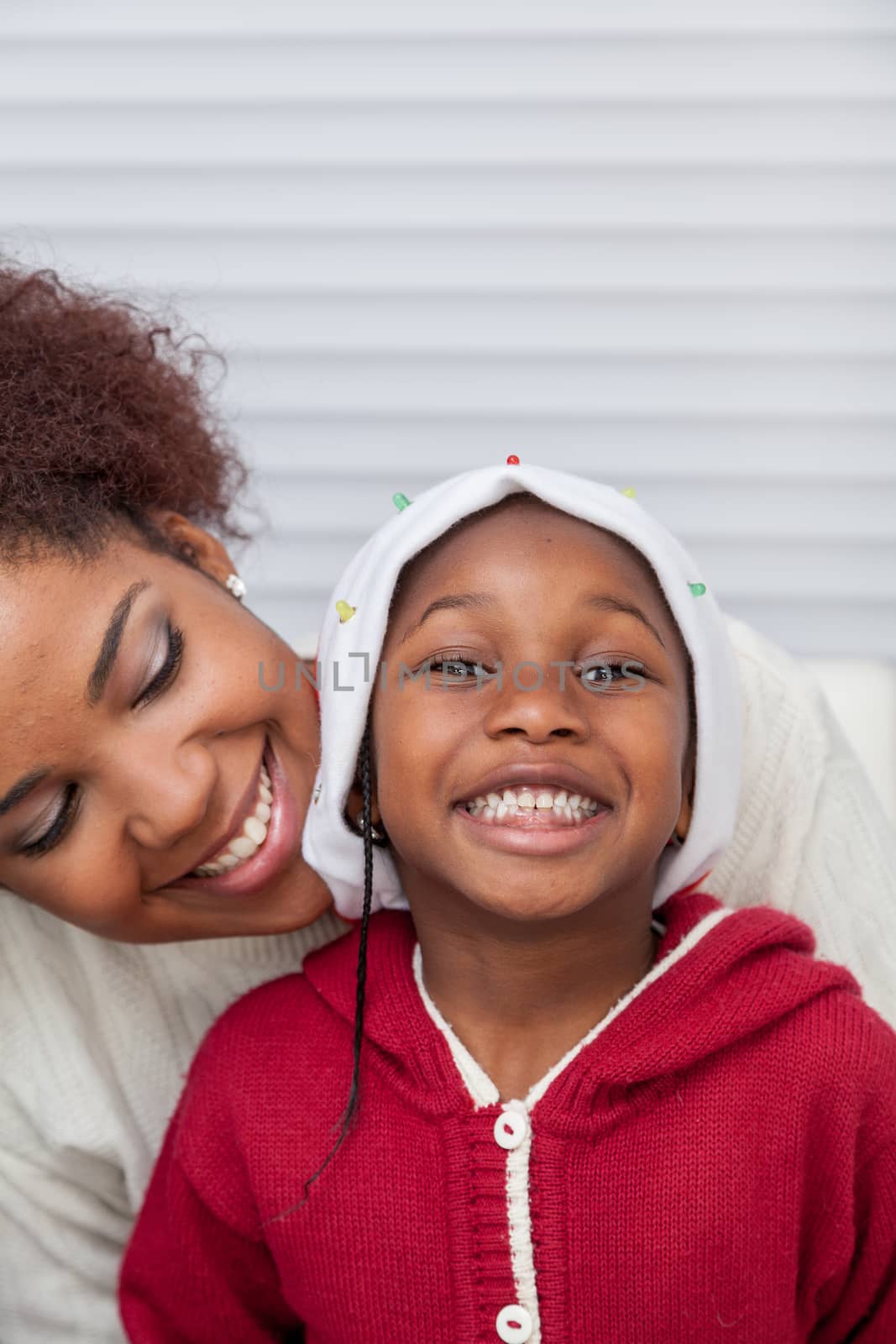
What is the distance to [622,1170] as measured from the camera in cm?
143

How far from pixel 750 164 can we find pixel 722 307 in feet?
0.78

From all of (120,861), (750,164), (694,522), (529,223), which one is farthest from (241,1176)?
(750,164)

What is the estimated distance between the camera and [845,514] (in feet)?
8.45

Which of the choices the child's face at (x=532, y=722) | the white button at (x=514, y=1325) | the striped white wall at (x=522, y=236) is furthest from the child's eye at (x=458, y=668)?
the striped white wall at (x=522, y=236)

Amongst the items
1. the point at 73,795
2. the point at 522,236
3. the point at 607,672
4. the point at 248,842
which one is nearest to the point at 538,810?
the point at 607,672

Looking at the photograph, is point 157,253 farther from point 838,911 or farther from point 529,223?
point 838,911

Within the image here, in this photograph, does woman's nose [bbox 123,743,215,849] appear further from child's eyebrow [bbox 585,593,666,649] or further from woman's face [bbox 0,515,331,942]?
child's eyebrow [bbox 585,593,666,649]

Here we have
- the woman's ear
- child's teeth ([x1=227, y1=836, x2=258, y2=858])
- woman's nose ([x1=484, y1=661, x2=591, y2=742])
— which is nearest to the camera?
woman's nose ([x1=484, y1=661, x2=591, y2=742])

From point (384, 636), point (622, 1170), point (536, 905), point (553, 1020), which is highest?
point (384, 636)

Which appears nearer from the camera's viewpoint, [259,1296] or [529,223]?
[259,1296]

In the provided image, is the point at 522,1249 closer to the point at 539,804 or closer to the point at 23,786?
the point at 539,804

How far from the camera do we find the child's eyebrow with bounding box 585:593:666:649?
1.41 metres

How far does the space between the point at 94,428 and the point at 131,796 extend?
46 centimetres

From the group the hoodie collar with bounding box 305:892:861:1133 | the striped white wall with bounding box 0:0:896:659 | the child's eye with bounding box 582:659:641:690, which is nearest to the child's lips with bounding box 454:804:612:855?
the child's eye with bounding box 582:659:641:690
